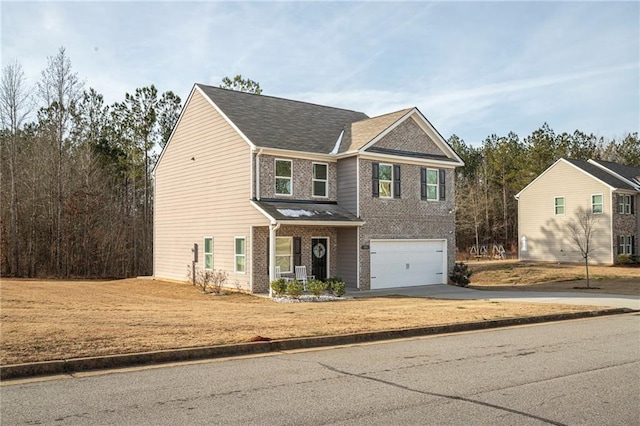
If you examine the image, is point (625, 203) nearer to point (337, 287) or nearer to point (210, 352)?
point (337, 287)

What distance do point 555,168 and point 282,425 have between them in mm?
43901

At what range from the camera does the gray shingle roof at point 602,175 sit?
1650 inches

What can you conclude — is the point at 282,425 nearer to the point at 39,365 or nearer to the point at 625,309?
the point at 39,365

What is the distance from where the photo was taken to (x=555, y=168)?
45.5 metres

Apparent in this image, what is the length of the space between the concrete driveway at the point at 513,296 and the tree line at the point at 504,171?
3532cm

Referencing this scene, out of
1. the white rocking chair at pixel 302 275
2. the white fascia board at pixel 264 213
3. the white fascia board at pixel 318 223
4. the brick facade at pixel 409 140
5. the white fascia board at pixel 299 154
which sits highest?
the brick facade at pixel 409 140

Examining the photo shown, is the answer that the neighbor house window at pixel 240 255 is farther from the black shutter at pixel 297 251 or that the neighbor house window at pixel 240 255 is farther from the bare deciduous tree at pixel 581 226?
the bare deciduous tree at pixel 581 226

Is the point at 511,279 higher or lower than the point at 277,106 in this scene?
lower

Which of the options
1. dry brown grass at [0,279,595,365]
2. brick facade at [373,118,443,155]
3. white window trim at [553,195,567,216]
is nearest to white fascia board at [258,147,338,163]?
brick facade at [373,118,443,155]

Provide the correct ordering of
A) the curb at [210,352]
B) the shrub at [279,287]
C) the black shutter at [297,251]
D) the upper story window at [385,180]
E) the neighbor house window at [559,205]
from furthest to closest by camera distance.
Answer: the neighbor house window at [559,205]
the upper story window at [385,180]
the black shutter at [297,251]
the shrub at [279,287]
the curb at [210,352]

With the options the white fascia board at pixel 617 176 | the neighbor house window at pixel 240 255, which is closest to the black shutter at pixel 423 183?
the neighbor house window at pixel 240 255

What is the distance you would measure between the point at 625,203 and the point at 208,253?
104 ft

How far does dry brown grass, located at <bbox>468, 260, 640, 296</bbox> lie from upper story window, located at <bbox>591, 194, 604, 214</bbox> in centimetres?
405

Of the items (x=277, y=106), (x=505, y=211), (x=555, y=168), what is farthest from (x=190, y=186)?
(x=505, y=211)
